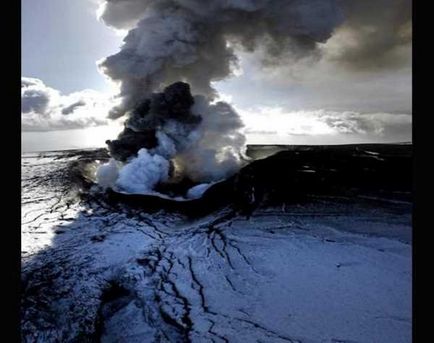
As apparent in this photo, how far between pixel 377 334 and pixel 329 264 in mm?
3586

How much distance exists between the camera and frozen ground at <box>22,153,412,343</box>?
7.73 metres

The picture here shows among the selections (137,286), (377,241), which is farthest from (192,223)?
(377,241)

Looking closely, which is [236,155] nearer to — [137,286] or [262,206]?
[262,206]

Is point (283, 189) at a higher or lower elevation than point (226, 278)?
higher

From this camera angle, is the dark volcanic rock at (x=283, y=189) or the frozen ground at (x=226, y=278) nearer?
the frozen ground at (x=226, y=278)

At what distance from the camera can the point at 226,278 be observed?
10188 mm

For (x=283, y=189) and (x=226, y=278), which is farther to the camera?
(x=283, y=189)

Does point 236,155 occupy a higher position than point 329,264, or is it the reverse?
point 236,155

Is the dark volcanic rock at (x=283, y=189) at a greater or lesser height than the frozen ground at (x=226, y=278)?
greater

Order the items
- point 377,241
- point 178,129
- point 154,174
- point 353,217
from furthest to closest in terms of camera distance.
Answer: point 178,129 → point 154,174 → point 353,217 → point 377,241

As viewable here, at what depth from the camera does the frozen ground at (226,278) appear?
773 centimetres

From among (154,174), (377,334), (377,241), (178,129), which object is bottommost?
(377,334)

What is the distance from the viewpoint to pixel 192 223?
1703 centimetres
